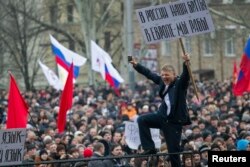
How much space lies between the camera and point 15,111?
16.7 m

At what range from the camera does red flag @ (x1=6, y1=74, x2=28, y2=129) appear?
16.5 meters

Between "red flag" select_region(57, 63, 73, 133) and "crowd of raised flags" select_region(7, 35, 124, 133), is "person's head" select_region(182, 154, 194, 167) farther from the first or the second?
"red flag" select_region(57, 63, 73, 133)

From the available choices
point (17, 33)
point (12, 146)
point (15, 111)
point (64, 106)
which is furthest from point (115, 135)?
point (17, 33)

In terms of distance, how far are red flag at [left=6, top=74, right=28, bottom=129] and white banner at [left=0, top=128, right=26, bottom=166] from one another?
4.46 meters

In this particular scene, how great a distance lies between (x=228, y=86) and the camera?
40125mm

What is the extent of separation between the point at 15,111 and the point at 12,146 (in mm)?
4959

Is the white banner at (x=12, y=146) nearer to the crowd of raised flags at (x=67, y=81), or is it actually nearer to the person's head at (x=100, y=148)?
the person's head at (x=100, y=148)

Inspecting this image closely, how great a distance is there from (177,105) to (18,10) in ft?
120

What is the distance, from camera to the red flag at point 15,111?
16.5 m

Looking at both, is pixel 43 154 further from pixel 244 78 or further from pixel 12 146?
pixel 244 78

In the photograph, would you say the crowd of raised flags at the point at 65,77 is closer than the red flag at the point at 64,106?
Yes

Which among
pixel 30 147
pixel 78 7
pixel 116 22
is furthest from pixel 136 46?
pixel 30 147

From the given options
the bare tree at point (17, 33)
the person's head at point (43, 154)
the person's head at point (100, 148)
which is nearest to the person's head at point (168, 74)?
the person's head at point (100, 148)

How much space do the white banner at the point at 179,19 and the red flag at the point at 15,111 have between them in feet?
12.6
